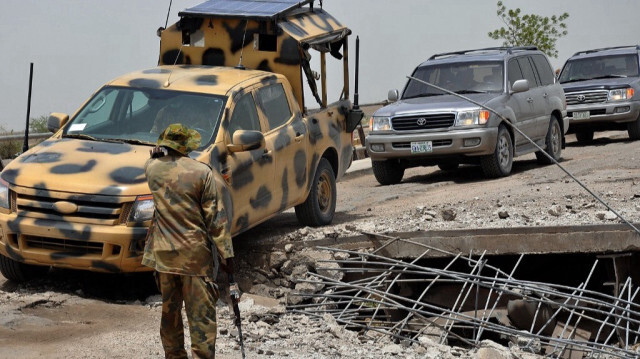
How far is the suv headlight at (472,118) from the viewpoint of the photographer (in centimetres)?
1449

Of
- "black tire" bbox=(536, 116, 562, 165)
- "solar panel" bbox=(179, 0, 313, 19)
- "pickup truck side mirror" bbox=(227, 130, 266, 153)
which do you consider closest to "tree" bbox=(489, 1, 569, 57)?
"black tire" bbox=(536, 116, 562, 165)

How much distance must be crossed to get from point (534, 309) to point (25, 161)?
440 cm

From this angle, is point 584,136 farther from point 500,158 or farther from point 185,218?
point 185,218

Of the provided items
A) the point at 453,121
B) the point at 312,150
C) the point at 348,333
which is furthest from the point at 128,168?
the point at 453,121

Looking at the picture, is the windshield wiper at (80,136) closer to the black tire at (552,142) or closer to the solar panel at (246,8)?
the solar panel at (246,8)

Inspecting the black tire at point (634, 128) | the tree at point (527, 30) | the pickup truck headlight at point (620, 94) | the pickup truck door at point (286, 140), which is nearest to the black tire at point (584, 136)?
the black tire at point (634, 128)

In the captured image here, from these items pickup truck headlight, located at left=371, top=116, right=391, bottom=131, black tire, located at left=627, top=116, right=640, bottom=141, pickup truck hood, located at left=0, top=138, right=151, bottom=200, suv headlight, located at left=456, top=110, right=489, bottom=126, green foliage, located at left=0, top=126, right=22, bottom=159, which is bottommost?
black tire, located at left=627, top=116, right=640, bottom=141

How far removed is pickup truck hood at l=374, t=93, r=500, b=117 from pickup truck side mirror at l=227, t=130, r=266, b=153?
6101 mm

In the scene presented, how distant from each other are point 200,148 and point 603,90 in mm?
13326

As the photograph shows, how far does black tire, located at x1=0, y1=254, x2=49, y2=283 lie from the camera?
877 centimetres

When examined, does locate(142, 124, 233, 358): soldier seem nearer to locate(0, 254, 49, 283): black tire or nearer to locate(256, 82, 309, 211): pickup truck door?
locate(0, 254, 49, 283): black tire

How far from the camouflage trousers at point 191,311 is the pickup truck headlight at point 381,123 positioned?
898 centimetres

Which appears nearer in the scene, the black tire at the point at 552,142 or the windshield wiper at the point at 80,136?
the windshield wiper at the point at 80,136

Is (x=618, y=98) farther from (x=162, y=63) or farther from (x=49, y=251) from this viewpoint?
(x=49, y=251)
